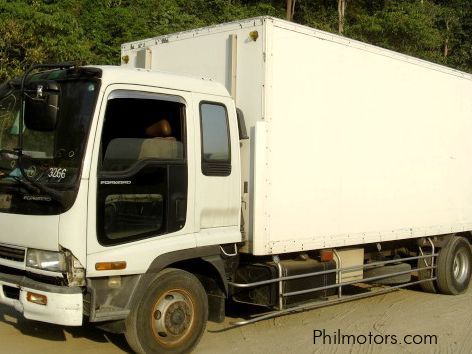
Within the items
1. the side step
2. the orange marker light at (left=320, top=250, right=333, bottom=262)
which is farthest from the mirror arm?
the orange marker light at (left=320, top=250, right=333, bottom=262)

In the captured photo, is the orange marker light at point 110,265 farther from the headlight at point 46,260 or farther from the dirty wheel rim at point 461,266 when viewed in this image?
the dirty wheel rim at point 461,266

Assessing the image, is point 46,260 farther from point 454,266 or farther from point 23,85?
point 454,266

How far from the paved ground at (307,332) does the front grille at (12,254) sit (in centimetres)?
101

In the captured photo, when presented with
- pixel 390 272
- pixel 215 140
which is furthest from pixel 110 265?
pixel 390 272

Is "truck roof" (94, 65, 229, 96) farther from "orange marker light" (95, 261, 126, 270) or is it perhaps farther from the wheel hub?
the wheel hub

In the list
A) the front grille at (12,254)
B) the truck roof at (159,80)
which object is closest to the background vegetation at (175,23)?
the truck roof at (159,80)

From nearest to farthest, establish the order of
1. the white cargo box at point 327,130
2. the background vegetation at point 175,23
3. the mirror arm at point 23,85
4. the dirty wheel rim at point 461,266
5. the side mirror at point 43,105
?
the side mirror at point 43,105 < the mirror arm at point 23,85 < the white cargo box at point 327,130 < the dirty wheel rim at point 461,266 < the background vegetation at point 175,23

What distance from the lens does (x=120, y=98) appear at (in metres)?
4.98

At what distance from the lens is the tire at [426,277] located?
8.55 m

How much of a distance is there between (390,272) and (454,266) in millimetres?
1570

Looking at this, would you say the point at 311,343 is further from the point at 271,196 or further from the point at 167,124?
the point at 167,124

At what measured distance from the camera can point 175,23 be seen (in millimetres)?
22938

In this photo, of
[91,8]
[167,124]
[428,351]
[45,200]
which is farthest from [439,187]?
[91,8]

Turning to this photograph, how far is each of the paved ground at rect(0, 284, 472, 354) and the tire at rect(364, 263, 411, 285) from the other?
324 millimetres
